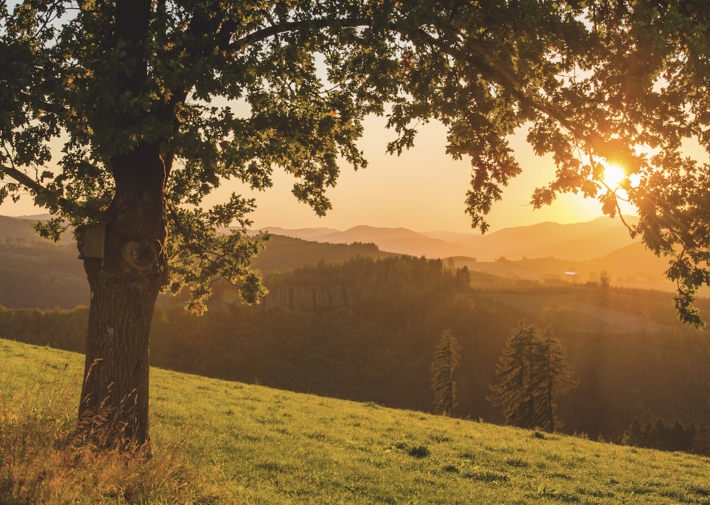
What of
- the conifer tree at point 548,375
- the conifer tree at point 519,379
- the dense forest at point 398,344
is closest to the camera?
the conifer tree at point 548,375

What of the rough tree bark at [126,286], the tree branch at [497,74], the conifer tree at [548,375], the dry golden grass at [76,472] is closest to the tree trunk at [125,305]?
the rough tree bark at [126,286]

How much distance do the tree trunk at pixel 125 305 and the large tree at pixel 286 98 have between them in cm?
2

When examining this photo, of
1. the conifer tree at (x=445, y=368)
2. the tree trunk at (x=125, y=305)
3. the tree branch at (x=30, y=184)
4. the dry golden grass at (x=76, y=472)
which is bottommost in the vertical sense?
the conifer tree at (x=445, y=368)

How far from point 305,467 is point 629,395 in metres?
178

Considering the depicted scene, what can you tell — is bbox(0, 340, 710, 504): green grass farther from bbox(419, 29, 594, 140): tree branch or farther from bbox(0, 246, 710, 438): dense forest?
bbox(0, 246, 710, 438): dense forest

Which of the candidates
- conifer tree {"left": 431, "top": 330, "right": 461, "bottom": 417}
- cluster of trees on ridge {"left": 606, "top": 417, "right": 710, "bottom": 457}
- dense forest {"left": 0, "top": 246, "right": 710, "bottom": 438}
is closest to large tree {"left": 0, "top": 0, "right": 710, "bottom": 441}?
conifer tree {"left": 431, "top": 330, "right": 461, "bottom": 417}

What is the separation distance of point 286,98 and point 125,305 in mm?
5086

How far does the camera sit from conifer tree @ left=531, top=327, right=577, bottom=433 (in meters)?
37.4

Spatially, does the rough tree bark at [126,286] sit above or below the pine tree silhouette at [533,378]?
above

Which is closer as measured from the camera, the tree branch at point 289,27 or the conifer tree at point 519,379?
the tree branch at point 289,27

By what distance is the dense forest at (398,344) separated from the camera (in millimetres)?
136125

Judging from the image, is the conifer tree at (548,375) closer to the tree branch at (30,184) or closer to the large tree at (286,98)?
the large tree at (286,98)

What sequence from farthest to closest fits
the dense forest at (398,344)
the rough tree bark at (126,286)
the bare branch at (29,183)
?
1. the dense forest at (398,344)
2. the rough tree bark at (126,286)
3. the bare branch at (29,183)

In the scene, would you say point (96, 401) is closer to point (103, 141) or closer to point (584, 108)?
point (103, 141)
